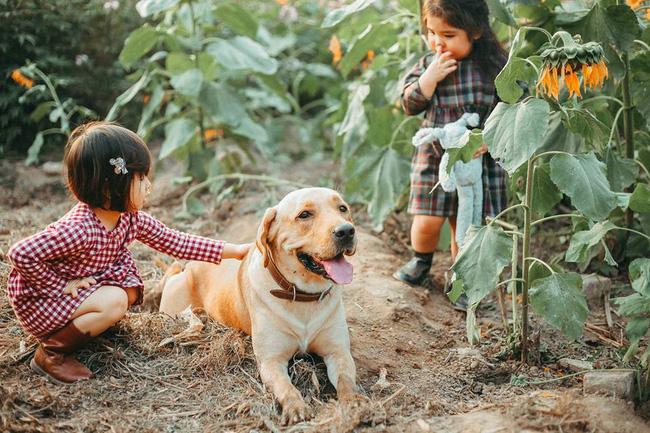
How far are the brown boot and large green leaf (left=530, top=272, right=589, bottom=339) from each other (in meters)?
1.77

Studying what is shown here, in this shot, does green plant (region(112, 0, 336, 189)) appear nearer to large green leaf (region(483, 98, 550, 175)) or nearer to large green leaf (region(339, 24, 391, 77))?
large green leaf (region(339, 24, 391, 77))

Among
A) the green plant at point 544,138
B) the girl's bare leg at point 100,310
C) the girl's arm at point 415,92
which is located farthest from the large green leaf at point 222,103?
the girl's bare leg at point 100,310

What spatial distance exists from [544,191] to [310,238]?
99 cm

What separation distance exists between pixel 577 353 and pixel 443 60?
150cm

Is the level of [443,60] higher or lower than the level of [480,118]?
higher

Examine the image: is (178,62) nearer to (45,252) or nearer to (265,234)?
(265,234)

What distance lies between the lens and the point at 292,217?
2.81m

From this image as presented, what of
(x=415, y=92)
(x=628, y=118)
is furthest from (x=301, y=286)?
(x=628, y=118)

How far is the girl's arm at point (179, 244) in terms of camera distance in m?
3.08

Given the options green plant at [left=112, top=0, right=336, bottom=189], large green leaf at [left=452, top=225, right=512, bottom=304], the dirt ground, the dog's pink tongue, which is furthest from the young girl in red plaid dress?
green plant at [left=112, top=0, right=336, bottom=189]

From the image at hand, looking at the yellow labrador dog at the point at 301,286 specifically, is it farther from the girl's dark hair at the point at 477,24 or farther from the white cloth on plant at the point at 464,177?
the girl's dark hair at the point at 477,24

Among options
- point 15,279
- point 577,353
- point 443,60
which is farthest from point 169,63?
point 577,353

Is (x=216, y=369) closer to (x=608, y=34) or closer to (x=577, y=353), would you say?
(x=577, y=353)

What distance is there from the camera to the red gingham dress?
2609 millimetres
